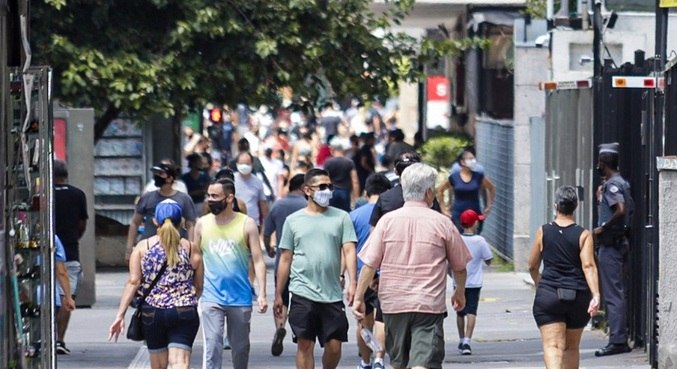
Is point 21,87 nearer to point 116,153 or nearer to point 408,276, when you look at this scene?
point 408,276

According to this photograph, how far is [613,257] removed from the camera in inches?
544

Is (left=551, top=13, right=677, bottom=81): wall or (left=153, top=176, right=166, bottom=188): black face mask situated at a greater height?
(left=551, top=13, right=677, bottom=81): wall

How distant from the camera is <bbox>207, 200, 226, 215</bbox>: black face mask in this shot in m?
11.5

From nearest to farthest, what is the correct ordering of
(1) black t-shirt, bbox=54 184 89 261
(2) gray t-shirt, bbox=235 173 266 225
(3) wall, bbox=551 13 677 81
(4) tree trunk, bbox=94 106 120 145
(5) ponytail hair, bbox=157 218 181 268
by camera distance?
(5) ponytail hair, bbox=157 218 181 268, (1) black t-shirt, bbox=54 184 89 261, (3) wall, bbox=551 13 677 81, (2) gray t-shirt, bbox=235 173 266 225, (4) tree trunk, bbox=94 106 120 145

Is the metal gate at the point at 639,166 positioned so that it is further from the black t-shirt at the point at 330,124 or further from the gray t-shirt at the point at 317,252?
the black t-shirt at the point at 330,124

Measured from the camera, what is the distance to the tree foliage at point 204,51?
2017 cm

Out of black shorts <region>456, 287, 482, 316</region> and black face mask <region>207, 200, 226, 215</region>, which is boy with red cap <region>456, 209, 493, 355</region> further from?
black face mask <region>207, 200, 226, 215</region>

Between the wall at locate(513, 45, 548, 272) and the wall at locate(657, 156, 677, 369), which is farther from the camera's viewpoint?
the wall at locate(513, 45, 548, 272)

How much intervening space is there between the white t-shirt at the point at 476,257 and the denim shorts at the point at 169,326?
400cm

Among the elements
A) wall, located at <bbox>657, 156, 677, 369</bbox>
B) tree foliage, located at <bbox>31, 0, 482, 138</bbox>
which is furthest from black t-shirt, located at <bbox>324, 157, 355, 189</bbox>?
wall, located at <bbox>657, 156, 677, 369</bbox>

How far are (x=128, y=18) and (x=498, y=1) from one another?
7.79 metres

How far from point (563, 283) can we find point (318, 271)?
1.68 m

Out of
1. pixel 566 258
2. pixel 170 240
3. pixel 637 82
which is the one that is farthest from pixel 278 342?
pixel 637 82

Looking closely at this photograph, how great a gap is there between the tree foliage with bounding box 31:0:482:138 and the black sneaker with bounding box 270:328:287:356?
665 centimetres
